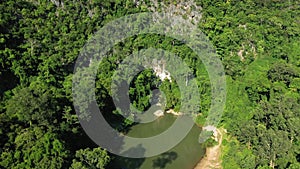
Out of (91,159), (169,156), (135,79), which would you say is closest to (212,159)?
(169,156)

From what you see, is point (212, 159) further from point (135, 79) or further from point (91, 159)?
point (135, 79)

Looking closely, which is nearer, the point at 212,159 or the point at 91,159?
the point at 91,159

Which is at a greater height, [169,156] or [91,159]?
[169,156]

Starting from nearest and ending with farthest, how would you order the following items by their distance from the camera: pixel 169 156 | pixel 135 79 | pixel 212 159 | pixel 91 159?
pixel 91 159 < pixel 212 159 < pixel 169 156 < pixel 135 79

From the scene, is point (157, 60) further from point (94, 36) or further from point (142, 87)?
point (94, 36)

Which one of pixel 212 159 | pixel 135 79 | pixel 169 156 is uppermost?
pixel 135 79

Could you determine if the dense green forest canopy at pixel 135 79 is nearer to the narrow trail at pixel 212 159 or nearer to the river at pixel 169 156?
the narrow trail at pixel 212 159

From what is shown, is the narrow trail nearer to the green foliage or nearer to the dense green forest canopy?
the dense green forest canopy
